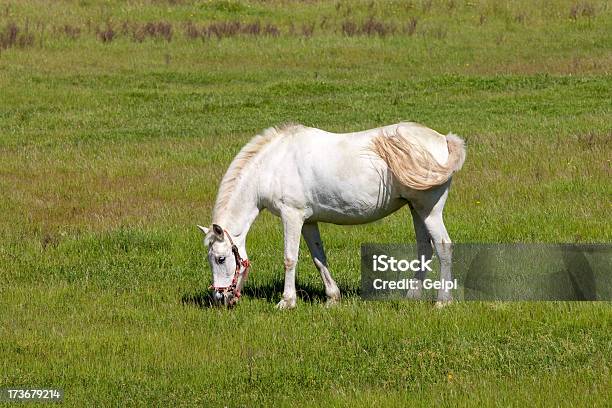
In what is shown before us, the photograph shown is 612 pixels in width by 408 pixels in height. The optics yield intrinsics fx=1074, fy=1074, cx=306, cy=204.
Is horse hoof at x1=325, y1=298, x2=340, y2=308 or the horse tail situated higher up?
the horse tail

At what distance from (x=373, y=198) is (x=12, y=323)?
3.89 m

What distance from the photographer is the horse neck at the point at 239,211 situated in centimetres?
1138

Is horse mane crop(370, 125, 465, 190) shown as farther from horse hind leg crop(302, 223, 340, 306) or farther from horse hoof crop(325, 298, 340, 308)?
horse hoof crop(325, 298, 340, 308)

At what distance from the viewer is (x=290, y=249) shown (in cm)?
1136

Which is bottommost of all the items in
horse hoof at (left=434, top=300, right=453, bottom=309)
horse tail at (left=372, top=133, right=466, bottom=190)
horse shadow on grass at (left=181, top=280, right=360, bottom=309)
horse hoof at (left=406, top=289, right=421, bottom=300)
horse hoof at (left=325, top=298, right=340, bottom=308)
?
horse shadow on grass at (left=181, top=280, right=360, bottom=309)

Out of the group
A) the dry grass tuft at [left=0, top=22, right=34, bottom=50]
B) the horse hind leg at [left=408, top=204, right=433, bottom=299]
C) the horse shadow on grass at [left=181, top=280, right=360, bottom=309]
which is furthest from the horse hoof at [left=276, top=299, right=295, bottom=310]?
the dry grass tuft at [left=0, top=22, right=34, bottom=50]

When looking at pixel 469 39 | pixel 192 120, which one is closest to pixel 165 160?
pixel 192 120

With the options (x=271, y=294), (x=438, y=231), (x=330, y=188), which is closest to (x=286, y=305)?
(x=271, y=294)

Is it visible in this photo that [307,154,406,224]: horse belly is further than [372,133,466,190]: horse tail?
Yes

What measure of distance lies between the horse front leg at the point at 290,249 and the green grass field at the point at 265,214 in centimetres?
19

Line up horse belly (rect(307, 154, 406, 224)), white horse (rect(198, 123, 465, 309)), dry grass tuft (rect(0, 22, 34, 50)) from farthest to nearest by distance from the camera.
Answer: dry grass tuft (rect(0, 22, 34, 50))
horse belly (rect(307, 154, 406, 224))
white horse (rect(198, 123, 465, 309))

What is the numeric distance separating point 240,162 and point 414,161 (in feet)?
6.22

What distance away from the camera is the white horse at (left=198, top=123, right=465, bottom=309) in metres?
11.1

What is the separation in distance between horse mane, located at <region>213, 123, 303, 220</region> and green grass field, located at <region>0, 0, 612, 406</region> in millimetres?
1133
